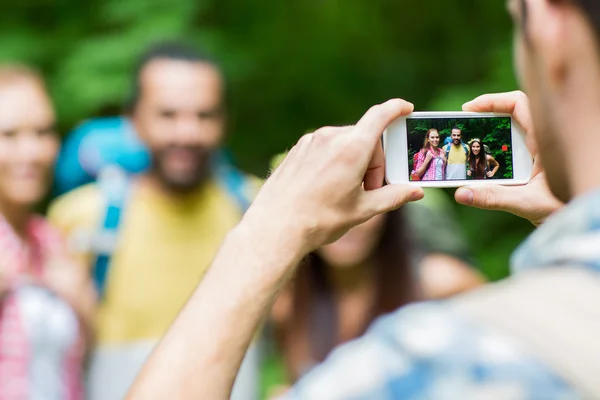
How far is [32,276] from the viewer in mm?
2945

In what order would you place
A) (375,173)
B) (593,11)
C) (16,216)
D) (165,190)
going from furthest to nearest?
(165,190)
(16,216)
(375,173)
(593,11)

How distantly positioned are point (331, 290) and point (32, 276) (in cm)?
104

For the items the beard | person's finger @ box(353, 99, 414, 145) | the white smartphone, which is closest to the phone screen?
the white smartphone

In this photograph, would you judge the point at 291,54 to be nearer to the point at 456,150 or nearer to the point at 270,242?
the point at 456,150

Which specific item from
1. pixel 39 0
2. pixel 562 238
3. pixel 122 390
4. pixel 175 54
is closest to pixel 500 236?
pixel 175 54

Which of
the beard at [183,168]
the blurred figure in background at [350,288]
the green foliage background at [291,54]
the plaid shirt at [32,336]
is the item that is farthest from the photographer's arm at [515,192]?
the green foliage background at [291,54]

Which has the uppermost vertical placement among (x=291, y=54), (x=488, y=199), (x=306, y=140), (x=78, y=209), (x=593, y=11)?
(x=593, y=11)

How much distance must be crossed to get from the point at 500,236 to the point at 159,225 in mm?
2520

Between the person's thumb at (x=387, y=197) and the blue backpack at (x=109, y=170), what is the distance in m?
2.31

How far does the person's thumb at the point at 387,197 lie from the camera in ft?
3.40

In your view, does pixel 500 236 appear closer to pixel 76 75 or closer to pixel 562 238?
pixel 76 75

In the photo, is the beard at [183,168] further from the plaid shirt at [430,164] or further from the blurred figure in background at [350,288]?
the plaid shirt at [430,164]

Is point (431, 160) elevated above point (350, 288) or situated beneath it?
elevated above

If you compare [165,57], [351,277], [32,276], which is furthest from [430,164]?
[165,57]
